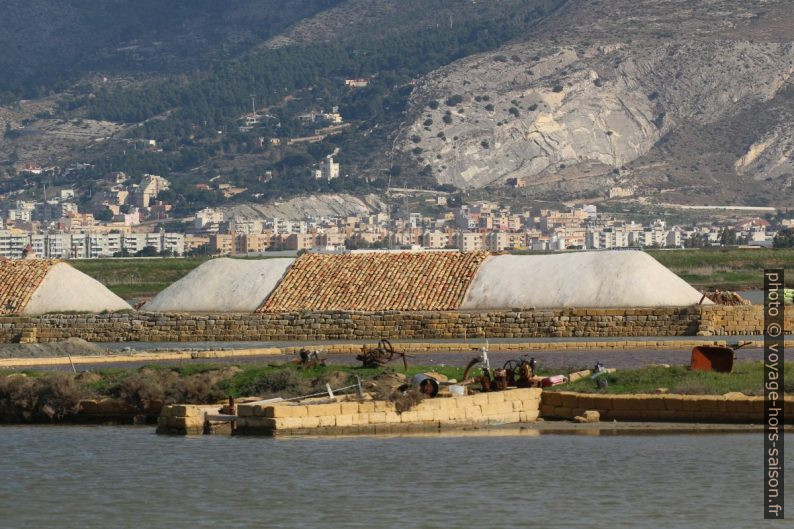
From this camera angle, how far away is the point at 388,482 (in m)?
20.1

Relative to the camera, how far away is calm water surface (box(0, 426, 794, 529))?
1823 cm

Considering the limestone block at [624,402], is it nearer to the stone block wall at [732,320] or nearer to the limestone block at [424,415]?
the limestone block at [424,415]

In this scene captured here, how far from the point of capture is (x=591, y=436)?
22812mm

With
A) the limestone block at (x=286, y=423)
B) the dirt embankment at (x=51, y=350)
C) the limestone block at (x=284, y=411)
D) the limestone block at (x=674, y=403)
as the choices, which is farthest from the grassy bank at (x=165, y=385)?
the dirt embankment at (x=51, y=350)

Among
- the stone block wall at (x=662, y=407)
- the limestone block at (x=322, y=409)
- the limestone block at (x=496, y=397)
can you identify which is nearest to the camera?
the stone block wall at (x=662, y=407)

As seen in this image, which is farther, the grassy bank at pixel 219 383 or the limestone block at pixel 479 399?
the grassy bank at pixel 219 383

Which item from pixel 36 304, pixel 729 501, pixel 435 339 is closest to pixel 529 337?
pixel 435 339

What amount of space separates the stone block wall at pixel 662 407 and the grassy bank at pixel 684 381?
44 cm

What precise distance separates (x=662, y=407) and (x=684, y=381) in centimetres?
117

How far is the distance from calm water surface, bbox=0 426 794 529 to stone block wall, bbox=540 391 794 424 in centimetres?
87

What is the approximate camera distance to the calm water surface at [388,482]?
18.2m

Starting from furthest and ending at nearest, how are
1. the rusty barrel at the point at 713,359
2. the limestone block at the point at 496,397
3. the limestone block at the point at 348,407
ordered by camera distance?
the rusty barrel at the point at 713,359, the limestone block at the point at 496,397, the limestone block at the point at 348,407

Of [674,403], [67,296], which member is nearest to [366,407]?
[674,403]

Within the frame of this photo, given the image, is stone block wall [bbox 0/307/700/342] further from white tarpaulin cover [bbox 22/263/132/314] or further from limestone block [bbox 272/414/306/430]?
limestone block [bbox 272/414/306/430]
